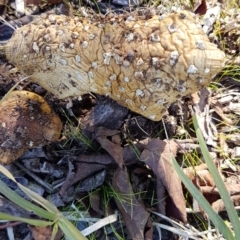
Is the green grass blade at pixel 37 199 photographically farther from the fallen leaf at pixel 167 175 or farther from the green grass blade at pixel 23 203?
the fallen leaf at pixel 167 175

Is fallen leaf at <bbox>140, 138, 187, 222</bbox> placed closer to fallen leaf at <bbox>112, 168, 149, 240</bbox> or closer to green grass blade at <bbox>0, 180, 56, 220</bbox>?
fallen leaf at <bbox>112, 168, 149, 240</bbox>

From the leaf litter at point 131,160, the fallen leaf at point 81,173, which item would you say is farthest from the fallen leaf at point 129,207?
the fallen leaf at point 81,173

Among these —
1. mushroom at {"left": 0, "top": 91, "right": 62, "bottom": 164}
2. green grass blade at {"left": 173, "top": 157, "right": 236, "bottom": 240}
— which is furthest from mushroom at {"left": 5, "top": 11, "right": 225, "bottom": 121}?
green grass blade at {"left": 173, "top": 157, "right": 236, "bottom": 240}

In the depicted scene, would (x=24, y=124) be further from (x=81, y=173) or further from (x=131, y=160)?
(x=131, y=160)

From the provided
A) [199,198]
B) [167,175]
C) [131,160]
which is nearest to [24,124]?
[131,160]

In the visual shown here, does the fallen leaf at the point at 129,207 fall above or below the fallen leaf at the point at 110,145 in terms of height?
below
